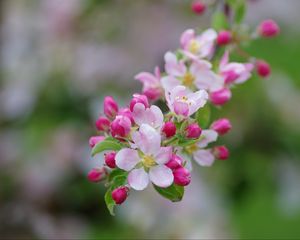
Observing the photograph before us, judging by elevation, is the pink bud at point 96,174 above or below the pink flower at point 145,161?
above

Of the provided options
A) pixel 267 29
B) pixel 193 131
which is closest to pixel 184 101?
pixel 193 131

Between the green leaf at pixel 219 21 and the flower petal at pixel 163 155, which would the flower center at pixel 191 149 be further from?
the green leaf at pixel 219 21

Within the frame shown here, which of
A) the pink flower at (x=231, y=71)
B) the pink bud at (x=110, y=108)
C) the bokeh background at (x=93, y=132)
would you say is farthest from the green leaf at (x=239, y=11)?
the bokeh background at (x=93, y=132)

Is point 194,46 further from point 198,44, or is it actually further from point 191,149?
point 191,149

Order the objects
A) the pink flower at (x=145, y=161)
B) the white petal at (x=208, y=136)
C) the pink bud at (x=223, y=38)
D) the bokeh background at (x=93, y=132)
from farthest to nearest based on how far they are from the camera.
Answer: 1. the bokeh background at (x=93, y=132)
2. the pink bud at (x=223, y=38)
3. the white petal at (x=208, y=136)
4. the pink flower at (x=145, y=161)

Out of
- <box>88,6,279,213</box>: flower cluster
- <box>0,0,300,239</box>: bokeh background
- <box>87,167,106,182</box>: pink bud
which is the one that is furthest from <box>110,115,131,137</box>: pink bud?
<box>0,0,300,239</box>: bokeh background

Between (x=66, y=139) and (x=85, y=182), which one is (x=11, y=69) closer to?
(x=66, y=139)
